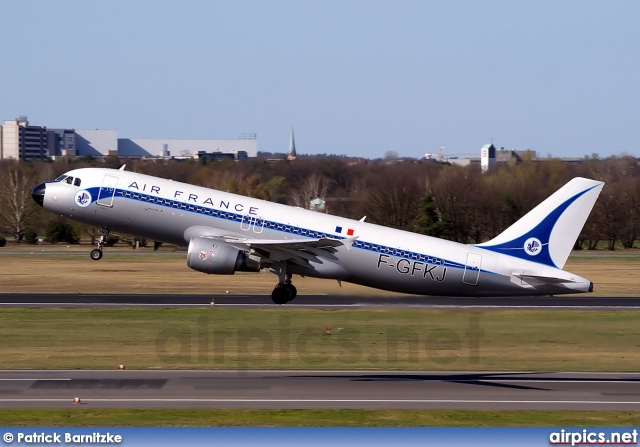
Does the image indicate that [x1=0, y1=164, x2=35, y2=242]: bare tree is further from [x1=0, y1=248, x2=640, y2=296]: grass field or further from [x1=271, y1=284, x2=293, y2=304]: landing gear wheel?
[x1=271, y1=284, x2=293, y2=304]: landing gear wheel

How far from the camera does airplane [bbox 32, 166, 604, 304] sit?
132 ft

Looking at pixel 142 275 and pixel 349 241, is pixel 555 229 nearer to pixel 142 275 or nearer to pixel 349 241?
pixel 349 241

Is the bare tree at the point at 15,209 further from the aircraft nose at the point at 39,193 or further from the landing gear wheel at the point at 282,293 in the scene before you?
the landing gear wheel at the point at 282,293

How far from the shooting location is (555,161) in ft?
550

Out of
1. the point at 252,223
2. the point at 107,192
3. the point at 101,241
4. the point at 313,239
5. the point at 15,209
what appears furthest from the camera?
the point at 15,209

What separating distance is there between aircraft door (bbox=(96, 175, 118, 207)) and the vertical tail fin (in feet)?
54.5

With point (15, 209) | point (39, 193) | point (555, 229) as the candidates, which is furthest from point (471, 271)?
point (15, 209)

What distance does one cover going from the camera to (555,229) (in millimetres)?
42656

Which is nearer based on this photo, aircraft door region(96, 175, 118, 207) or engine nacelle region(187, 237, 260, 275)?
engine nacelle region(187, 237, 260, 275)

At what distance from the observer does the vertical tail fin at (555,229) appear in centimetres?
4253

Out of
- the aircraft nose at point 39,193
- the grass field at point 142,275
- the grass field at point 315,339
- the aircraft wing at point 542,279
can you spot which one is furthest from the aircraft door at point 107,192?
the grass field at point 142,275

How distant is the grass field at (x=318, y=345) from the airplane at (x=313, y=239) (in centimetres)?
294

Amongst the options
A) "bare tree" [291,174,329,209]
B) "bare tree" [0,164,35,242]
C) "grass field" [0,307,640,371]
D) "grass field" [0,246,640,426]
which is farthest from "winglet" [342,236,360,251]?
"bare tree" [0,164,35,242]

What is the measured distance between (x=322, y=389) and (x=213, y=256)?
277 inches
